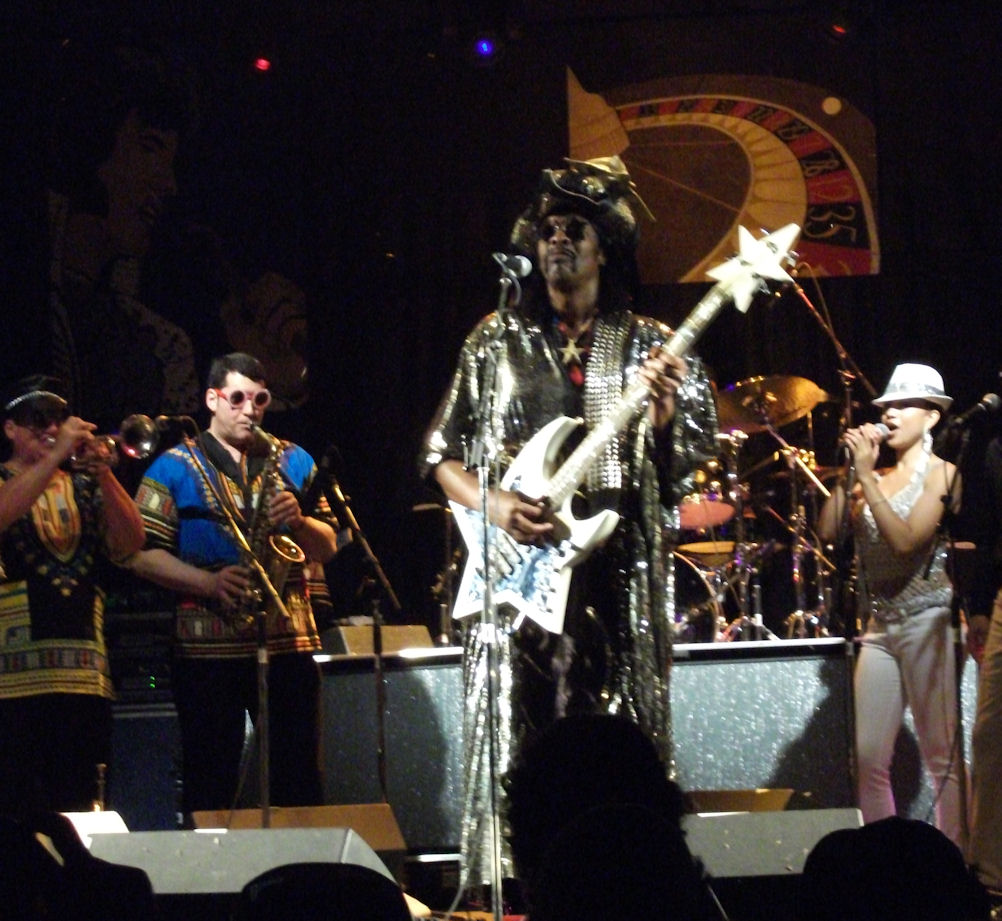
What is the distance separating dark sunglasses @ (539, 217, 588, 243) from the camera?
5.19 m

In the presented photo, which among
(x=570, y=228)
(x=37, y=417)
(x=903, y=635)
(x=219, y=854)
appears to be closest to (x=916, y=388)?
(x=903, y=635)

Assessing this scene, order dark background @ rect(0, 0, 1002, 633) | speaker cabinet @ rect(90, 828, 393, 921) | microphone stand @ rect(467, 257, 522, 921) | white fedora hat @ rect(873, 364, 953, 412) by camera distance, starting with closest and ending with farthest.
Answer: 1. speaker cabinet @ rect(90, 828, 393, 921)
2. microphone stand @ rect(467, 257, 522, 921)
3. white fedora hat @ rect(873, 364, 953, 412)
4. dark background @ rect(0, 0, 1002, 633)

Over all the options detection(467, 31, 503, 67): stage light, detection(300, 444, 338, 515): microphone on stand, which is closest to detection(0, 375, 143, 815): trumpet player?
detection(300, 444, 338, 515): microphone on stand

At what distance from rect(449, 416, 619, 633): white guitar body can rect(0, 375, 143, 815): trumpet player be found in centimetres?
140

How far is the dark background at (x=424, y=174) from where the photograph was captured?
930cm

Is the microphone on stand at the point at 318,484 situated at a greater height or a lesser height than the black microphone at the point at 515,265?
lesser

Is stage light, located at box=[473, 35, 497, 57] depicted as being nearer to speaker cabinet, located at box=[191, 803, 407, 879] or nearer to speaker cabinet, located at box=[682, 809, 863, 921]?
speaker cabinet, located at box=[191, 803, 407, 879]

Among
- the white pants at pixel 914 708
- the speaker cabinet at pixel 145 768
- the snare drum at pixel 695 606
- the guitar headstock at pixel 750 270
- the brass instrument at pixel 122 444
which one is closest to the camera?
the guitar headstock at pixel 750 270

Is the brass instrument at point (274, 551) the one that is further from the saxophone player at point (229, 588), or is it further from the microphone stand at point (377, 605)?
the microphone stand at point (377, 605)

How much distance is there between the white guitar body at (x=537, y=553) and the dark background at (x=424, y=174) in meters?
4.41

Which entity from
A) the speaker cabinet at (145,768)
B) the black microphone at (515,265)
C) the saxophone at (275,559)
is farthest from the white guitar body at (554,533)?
the speaker cabinet at (145,768)

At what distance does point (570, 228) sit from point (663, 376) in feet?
2.25

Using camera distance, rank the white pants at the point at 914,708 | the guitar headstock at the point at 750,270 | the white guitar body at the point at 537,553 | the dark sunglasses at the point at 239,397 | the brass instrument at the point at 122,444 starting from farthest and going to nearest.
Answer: the white pants at the point at 914,708 < the dark sunglasses at the point at 239,397 < the brass instrument at the point at 122,444 < the guitar headstock at the point at 750,270 < the white guitar body at the point at 537,553

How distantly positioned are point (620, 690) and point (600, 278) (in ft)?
4.63
